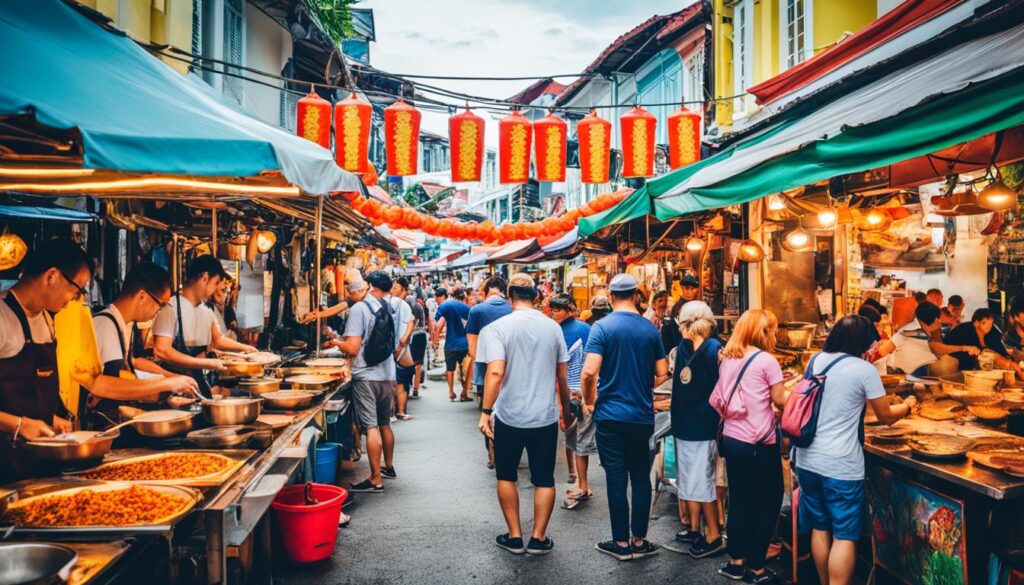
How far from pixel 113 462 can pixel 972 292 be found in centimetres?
1157

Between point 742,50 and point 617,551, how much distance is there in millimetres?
11228

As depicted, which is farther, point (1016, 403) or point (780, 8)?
point (780, 8)

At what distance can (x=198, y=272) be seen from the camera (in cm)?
622

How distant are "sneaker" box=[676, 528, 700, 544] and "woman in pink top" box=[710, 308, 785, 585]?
0.61 metres

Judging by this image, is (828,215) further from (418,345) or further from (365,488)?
(418,345)

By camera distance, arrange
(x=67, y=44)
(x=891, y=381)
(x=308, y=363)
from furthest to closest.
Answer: (x=308, y=363), (x=891, y=381), (x=67, y=44)

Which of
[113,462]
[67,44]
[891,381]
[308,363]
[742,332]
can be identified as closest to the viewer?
[67,44]

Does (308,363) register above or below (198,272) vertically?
below

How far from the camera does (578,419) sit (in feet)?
24.2

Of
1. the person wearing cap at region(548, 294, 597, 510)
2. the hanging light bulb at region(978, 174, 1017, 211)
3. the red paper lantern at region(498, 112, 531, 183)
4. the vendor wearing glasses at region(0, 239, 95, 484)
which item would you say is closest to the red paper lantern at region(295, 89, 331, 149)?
the red paper lantern at region(498, 112, 531, 183)

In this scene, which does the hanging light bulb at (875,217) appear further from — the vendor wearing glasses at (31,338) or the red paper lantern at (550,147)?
the vendor wearing glasses at (31,338)

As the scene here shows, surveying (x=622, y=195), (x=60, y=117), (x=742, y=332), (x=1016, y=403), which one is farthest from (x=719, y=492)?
(x=622, y=195)

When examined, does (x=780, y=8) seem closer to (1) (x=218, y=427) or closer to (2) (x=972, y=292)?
(2) (x=972, y=292)

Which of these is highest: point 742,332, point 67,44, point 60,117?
point 67,44
